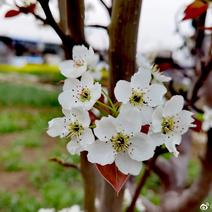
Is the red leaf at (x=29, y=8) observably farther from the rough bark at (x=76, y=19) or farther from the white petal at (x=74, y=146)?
the white petal at (x=74, y=146)

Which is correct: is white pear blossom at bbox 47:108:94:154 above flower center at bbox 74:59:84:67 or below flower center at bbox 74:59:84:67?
below

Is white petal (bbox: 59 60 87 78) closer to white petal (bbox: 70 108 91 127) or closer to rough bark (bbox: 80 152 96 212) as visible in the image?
white petal (bbox: 70 108 91 127)

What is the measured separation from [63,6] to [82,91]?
0.34 metres

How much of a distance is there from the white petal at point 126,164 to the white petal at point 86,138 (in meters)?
0.05

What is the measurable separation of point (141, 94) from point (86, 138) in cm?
10

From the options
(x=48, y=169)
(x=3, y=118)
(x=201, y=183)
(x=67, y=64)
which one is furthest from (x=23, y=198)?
(x=3, y=118)

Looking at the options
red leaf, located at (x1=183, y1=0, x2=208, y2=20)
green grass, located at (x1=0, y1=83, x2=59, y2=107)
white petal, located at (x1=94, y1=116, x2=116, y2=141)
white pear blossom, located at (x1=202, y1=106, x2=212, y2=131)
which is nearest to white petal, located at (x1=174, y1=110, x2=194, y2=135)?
white petal, located at (x1=94, y1=116, x2=116, y2=141)

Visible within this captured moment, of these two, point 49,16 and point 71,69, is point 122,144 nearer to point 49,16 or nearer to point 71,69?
point 71,69

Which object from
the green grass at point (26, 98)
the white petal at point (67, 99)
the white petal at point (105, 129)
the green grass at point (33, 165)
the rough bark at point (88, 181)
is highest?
the white petal at point (67, 99)

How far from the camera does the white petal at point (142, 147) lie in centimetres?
68

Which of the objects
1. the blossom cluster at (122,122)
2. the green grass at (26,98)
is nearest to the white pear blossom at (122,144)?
the blossom cluster at (122,122)

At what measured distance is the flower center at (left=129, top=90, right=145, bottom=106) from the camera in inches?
27.1

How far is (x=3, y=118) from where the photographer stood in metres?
5.28

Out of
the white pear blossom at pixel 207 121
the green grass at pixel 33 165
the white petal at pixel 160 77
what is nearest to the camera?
the white petal at pixel 160 77
